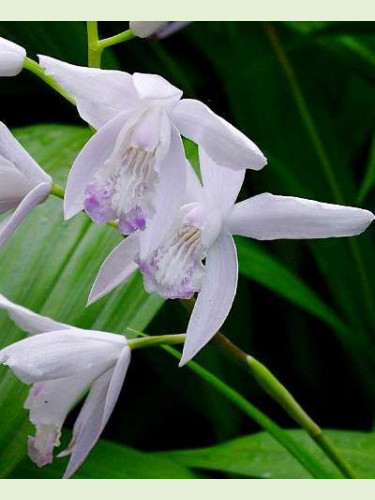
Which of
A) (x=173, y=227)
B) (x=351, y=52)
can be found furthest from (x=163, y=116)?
(x=351, y=52)

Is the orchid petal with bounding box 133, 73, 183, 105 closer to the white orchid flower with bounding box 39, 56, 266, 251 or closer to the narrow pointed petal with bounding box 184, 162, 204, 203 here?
the white orchid flower with bounding box 39, 56, 266, 251

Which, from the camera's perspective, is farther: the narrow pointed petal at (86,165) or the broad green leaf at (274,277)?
the broad green leaf at (274,277)

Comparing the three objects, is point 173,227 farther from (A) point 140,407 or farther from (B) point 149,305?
(A) point 140,407

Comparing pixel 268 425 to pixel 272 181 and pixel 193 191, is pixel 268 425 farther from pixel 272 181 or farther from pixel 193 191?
pixel 272 181

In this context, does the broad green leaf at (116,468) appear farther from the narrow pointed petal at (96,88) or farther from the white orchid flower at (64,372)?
the narrow pointed petal at (96,88)

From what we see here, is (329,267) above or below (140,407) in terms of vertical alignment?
above

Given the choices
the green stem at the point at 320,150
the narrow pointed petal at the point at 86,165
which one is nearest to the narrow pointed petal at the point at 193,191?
the narrow pointed petal at the point at 86,165
